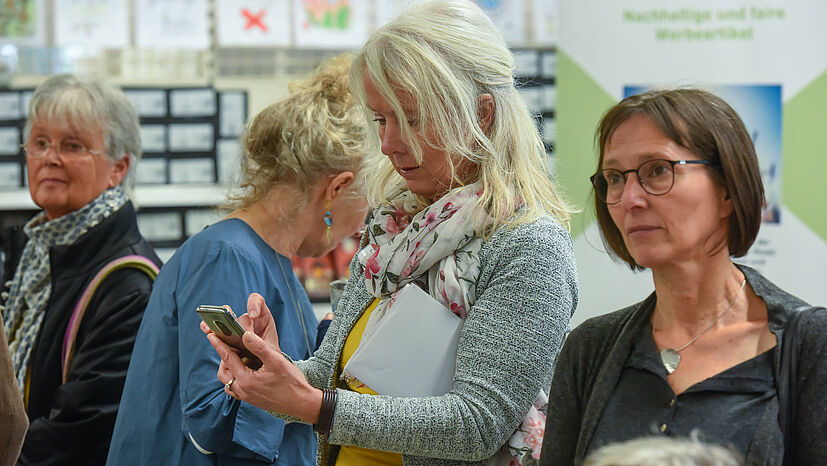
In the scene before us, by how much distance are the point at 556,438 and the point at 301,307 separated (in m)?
0.99

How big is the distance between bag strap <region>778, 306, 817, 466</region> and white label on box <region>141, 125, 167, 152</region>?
391cm


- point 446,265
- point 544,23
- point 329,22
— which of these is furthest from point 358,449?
point 544,23

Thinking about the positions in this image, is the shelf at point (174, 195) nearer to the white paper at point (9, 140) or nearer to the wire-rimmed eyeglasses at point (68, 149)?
the white paper at point (9, 140)

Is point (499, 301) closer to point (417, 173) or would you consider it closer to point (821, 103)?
point (417, 173)

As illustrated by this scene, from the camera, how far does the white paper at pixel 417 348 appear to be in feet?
5.36

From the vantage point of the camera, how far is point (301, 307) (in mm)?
2305

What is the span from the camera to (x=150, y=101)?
4.68 metres

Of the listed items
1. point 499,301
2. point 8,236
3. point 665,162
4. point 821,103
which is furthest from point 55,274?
point 821,103

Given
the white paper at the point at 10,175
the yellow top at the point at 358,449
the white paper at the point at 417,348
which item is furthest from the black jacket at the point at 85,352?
the white paper at the point at 10,175

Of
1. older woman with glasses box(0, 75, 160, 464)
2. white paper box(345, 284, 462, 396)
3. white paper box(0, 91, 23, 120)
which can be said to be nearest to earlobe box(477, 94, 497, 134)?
white paper box(345, 284, 462, 396)

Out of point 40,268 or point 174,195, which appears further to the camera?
point 174,195

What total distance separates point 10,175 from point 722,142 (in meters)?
4.13

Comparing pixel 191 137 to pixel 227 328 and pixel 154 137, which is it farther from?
pixel 227 328

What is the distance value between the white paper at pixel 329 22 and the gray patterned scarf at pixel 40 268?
2227 millimetres
